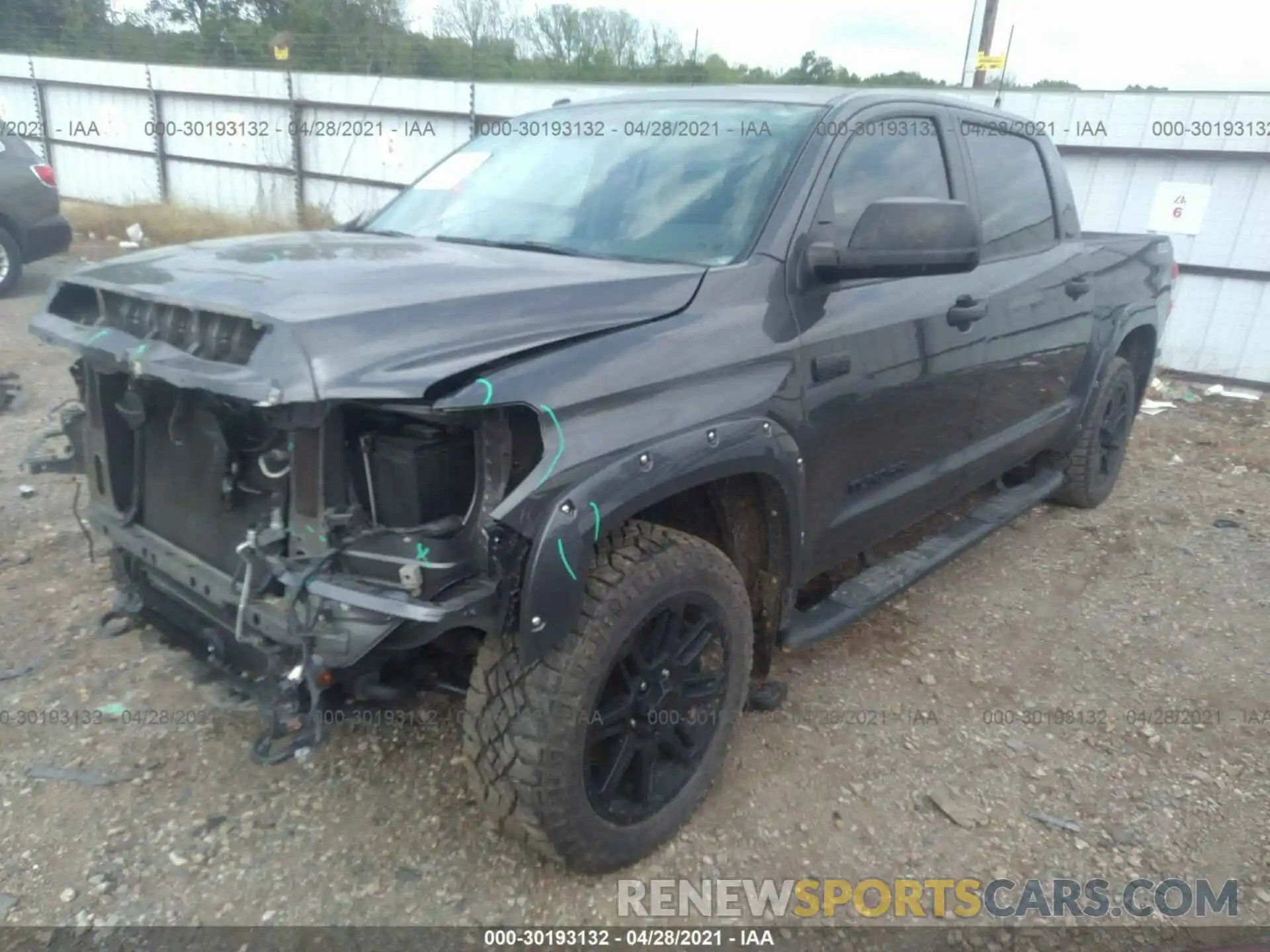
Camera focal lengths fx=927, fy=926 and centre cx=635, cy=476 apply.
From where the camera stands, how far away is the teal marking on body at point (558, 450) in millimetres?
1923

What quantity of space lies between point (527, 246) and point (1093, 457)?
138 inches

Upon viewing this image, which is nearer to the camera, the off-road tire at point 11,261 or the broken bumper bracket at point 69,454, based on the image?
the broken bumper bracket at point 69,454

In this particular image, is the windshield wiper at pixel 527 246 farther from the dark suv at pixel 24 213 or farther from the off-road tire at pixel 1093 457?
the dark suv at pixel 24 213

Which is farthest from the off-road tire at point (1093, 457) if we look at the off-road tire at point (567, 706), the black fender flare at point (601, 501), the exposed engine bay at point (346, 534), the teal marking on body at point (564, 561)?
the exposed engine bay at point (346, 534)

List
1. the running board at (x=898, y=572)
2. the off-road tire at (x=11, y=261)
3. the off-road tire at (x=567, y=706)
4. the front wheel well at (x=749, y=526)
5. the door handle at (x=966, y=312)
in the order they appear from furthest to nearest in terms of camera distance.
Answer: the off-road tire at (x=11, y=261), the door handle at (x=966, y=312), the running board at (x=898, y=572), the front wheel well at (x=749, y=526), the off-road tire at (x=567, y=706)

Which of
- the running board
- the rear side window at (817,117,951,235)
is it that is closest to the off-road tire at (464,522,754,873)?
the running board

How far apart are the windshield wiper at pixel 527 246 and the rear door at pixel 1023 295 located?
1641 millimetres

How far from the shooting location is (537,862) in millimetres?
2451

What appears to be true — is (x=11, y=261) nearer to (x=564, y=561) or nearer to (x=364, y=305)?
(x=364, y=305)

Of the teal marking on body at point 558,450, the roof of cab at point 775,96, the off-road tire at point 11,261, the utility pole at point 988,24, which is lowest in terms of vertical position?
the off-road tire at point 11,261

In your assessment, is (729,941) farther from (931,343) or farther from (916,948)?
(931,343)

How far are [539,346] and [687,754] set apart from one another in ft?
4.01

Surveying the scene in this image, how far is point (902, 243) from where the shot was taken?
249 cm

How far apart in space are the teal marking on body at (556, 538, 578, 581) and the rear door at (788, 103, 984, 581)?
93cm
